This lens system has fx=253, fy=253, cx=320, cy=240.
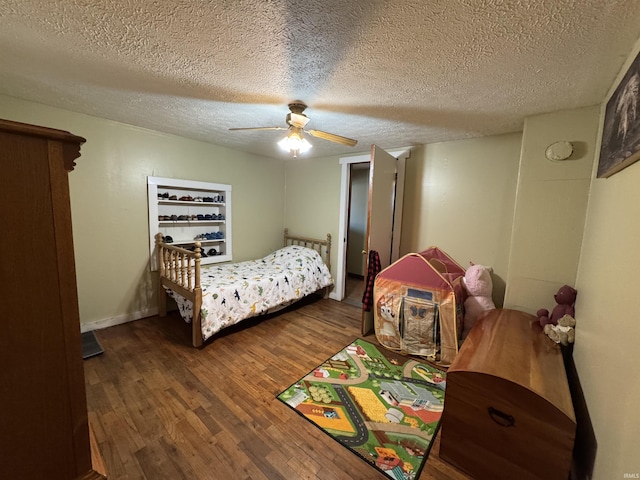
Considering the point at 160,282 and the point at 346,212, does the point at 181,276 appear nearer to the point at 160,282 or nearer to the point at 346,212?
the point at 160,282

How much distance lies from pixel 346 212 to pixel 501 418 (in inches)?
111

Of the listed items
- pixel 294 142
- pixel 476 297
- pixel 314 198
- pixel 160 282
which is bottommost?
pixel 160 282

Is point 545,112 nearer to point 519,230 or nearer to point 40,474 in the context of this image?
point 519,230

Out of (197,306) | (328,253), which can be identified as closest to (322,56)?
(197,306)

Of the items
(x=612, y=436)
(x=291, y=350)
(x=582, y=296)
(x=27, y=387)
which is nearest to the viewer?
(x=27, y=387)

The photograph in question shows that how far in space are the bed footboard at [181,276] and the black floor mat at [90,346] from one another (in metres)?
0.65

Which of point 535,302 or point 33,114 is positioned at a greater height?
point 33,114

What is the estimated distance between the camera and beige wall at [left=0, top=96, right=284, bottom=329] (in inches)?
94.8

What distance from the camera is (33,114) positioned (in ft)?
7.06

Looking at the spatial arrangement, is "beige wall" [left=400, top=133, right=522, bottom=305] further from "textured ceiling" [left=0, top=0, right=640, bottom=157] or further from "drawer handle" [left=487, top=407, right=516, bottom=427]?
"drawer handle" [left=487, top=407, right=516, bottom=427]

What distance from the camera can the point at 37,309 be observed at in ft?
2.16

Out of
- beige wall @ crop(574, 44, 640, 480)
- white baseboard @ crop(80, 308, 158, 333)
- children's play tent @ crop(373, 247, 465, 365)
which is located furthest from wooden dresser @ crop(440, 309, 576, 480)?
white baseboard @ crop(80, 308, 158, 333)

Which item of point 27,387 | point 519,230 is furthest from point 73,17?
point 519,230

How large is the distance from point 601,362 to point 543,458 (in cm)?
52
